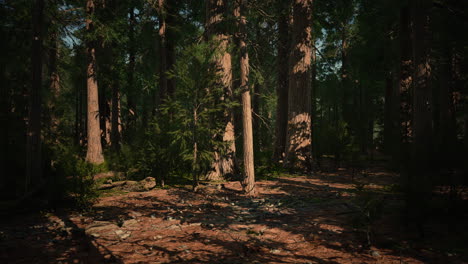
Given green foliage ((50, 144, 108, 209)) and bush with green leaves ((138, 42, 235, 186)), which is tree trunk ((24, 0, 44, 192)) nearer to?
green foliage ((50, 144, 108, 209))

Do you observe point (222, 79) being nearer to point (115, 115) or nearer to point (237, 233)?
point (237, 233)

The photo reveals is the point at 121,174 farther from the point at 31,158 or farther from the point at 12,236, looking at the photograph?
the point at 12,236

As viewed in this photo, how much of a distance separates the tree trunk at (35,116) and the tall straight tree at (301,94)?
28.9ft

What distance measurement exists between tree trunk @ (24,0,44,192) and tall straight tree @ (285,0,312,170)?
881 centimetres

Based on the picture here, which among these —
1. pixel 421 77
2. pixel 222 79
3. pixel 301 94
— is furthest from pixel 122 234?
pixel 421 77

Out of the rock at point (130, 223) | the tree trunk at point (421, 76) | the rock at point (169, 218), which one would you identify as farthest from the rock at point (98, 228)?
the tree trunk at point (421, 76)

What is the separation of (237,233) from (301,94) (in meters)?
7.68

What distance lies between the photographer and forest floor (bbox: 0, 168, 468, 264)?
12.3 feet

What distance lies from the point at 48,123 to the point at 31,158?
7463 mm

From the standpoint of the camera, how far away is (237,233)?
4.73 m

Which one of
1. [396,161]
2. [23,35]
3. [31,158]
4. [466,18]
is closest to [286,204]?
[396,161]

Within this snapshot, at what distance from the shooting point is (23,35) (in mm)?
10594

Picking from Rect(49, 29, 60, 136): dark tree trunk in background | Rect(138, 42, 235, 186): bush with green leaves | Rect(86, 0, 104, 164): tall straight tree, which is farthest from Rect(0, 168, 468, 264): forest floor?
Rect(49, 29, 60, 136): dark tree trunk in background

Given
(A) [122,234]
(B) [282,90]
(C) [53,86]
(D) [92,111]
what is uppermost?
(C) [53,86]
